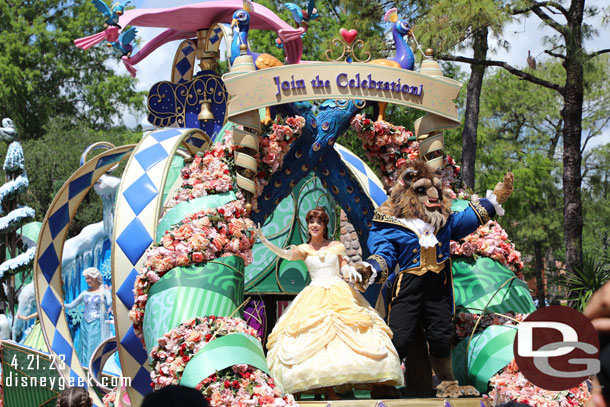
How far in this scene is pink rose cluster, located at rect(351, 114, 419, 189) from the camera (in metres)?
6.58

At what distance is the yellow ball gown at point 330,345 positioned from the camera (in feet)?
15.8

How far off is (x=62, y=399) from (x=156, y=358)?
1538 millimetres

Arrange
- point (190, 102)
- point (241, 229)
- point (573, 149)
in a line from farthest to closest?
point (573, 149) < point (190, 102) < point (241, 229)

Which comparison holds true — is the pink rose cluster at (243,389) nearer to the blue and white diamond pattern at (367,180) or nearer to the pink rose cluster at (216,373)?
the pink rose cluster at (216,373)

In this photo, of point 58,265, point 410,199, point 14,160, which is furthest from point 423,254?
point 14,160

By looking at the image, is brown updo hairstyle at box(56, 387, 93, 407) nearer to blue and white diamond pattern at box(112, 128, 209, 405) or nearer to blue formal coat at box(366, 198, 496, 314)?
blue formal coat at box(366, 198, 496, 314)

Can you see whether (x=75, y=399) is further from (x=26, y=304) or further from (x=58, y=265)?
(x=26, y=304)

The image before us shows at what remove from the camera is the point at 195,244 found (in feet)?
18.1

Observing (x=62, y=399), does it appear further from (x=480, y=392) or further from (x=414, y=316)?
(x=480, y=392)

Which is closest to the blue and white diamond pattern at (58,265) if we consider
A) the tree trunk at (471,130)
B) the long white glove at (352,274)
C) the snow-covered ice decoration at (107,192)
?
the long white glove at (352,274)

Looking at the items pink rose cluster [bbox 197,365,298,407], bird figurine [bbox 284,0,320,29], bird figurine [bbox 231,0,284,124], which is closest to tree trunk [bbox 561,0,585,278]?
bird figurine [bbox 284,0,320,29]

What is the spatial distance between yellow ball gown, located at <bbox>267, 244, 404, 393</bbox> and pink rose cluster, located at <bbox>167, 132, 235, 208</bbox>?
1188 millimetres

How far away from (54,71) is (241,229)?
64.2ft

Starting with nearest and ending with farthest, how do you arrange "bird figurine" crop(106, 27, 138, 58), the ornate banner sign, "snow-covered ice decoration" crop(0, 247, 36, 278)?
the ornate banner sign, "bird figurine" crop(106, 27, 138, 58), "snow-covered ice decoration" crop(0, 247, 36, 278)
